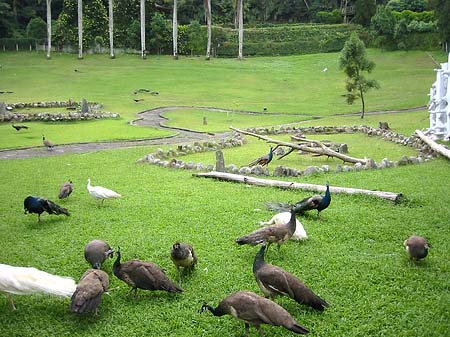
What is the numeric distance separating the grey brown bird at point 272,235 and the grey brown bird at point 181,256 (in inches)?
40.5

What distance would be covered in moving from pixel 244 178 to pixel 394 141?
10861 mm

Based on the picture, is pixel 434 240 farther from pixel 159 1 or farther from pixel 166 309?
pixel 159 1

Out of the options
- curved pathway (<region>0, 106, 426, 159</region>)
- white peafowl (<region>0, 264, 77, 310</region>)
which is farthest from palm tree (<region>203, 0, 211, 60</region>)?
white peafowl (<region>0, 264, 77, 310</region>)

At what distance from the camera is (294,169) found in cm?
1553

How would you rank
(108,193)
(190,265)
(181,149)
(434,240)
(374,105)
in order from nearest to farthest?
(190,265) → (434,240) → (108,193) → (181,149) → (374,105)

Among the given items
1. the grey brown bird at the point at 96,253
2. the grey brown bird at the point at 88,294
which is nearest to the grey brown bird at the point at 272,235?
the grey brown bird at the point at 96,253

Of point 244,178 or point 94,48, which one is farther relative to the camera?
point 94,48

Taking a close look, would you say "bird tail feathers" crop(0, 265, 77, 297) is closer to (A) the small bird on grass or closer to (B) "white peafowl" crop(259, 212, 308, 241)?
(A) the small bird on grass

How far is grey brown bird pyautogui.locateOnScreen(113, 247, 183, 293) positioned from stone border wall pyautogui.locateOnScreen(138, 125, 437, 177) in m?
8.72

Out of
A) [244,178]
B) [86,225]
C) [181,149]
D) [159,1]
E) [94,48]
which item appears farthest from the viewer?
[159,1]

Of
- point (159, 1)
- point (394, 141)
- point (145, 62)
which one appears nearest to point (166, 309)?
point (394, 141)

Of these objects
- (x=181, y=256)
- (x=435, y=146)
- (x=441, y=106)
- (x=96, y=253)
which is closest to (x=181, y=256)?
(x=181, y=256)

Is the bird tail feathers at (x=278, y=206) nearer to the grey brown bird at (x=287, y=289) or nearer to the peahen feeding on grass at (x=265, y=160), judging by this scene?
the grey brown bird at (x=287, y=289)

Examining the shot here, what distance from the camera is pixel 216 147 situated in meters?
21.9
